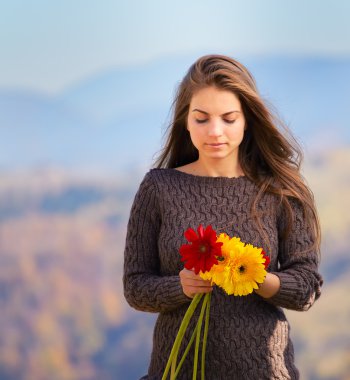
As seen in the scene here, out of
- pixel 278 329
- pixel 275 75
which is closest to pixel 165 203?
pixel 278 329

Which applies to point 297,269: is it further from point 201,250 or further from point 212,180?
point 201,250

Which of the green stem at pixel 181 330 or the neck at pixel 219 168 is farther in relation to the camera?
the neck at pixel 219 168

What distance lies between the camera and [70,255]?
4102 mm

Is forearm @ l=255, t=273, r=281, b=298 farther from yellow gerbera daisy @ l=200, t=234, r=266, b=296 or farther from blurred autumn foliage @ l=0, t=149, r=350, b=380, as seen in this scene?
blurred autumn foliage @ l=0, t=149, r=350, b=380

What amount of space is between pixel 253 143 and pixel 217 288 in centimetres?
37

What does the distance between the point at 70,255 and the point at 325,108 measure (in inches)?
48.6

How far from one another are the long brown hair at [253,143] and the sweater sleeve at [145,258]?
133 millimetres

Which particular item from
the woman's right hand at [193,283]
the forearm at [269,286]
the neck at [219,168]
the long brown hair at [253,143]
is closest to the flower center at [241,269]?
the woman's right hand at [193,283]

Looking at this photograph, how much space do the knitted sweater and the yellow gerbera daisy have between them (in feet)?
0.87

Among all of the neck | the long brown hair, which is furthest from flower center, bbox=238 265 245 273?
the neck

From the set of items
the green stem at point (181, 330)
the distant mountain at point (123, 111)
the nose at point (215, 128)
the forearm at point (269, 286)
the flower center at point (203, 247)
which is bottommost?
the green stem at point (181, 330)

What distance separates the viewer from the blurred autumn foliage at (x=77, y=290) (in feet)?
13.3

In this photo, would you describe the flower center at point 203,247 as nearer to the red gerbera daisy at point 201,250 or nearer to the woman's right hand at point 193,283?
the red gerbera daisy at point 201,250

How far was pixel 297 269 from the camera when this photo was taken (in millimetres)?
2111
